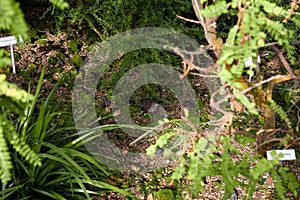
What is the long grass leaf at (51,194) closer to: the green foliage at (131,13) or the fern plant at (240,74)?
the fern plant at (240,74)

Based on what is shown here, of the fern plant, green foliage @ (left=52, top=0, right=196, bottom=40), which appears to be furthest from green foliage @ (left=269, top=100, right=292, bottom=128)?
green foliage @ (left=52, top=0, right=196, bottom=40)

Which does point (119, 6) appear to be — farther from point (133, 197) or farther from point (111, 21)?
point (133, 197)

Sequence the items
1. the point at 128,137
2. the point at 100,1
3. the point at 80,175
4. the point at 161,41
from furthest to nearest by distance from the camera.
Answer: the point at 100,1 → the point at 161,41 → the point at 128,137 → the point at 80,175

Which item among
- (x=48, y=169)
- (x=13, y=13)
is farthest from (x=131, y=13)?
(x=13, y=13)

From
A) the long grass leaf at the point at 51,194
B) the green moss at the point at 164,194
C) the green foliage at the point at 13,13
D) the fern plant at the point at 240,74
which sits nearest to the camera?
the green foliage at the point at 13,13

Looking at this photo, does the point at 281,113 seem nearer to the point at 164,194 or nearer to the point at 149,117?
the point at 164,194

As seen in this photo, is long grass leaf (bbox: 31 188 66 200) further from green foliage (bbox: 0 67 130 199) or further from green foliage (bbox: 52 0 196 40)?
green foliage (bbox: 52 0 196 40)

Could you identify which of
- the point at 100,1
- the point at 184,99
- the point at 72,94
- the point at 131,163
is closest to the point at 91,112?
the point at 72,94

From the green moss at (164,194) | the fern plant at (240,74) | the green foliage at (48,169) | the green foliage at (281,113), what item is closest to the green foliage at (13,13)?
the fern plant at (240,74)
